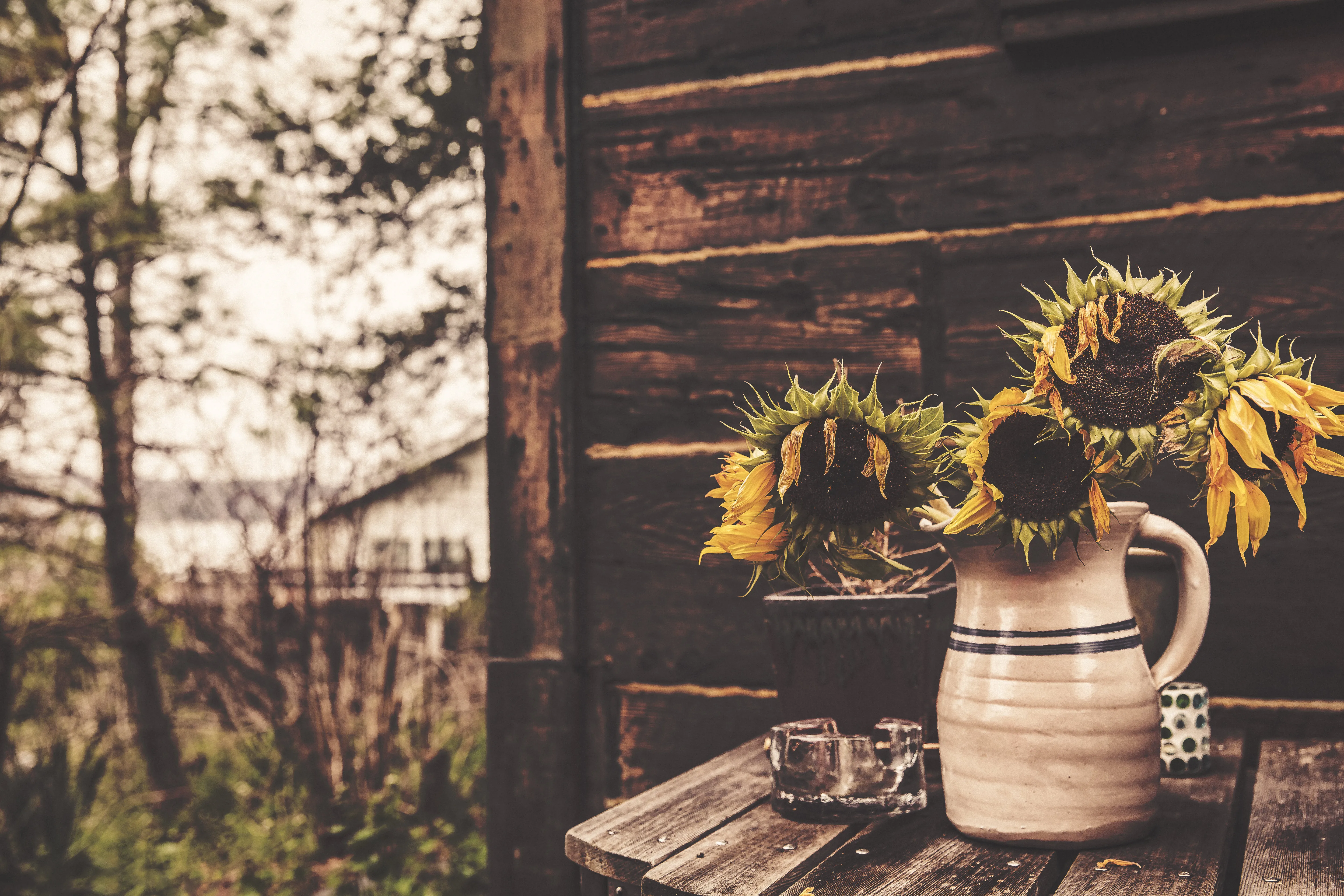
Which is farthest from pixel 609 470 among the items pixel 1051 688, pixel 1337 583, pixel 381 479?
pixel 381 479

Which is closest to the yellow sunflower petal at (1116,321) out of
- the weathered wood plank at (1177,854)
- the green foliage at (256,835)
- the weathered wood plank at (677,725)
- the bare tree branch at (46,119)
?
the weathered wood plank at (1177,854)

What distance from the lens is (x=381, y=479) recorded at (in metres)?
4.11

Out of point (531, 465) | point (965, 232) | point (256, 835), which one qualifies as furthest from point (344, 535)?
point (965, 232)

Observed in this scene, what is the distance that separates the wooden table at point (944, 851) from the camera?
775 mm

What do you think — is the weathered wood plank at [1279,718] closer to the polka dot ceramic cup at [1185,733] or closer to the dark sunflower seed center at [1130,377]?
the polka dot ceramic cup at [1185,733]

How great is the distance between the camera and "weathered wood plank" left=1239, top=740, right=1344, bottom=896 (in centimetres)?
76

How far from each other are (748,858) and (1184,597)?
0.47 metres

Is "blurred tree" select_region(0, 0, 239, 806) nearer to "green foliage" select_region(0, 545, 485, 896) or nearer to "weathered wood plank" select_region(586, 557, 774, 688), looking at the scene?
"green foliage" select_region(0, 545, 485, 896)

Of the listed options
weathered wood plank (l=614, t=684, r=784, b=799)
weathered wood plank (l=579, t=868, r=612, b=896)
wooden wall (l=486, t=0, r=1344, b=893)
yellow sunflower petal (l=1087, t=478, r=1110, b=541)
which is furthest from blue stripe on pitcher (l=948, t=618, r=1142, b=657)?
weathered wood plank (l=614, t=684, r=784, b=799)

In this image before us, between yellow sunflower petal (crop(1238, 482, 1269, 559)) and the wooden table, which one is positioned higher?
yellow sunflower petal (crop(1238, 482, 1269, 559))

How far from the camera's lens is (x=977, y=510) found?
0.81 m

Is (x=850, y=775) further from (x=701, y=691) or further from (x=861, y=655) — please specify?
(x=701, y=691)

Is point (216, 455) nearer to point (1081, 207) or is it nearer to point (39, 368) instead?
point (39, 368)

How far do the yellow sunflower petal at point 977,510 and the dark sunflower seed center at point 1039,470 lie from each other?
2 cm
